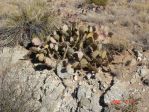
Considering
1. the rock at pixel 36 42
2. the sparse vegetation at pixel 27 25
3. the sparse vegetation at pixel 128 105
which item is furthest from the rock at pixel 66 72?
the sparse vegetation at pixel 27 25

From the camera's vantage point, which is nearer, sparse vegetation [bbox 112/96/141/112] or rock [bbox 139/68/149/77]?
sparse vegetation [bbox 112/96/141/112]

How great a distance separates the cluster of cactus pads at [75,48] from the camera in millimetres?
7938

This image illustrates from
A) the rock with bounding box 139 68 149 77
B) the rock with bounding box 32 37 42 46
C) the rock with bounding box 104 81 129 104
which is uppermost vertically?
the rock with bounding box 32 37 42 46

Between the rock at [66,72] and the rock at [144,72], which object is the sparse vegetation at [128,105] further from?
the rock at [66,72]

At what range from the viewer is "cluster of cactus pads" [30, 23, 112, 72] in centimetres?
794

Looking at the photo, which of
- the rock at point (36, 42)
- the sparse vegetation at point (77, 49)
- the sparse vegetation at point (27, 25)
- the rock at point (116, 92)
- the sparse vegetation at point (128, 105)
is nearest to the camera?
the sparse vegetation at point (128, 105)

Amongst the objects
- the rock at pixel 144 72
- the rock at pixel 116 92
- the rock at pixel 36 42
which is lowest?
the rock at pixel 116 92

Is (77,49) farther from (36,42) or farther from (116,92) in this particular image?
(116,92)

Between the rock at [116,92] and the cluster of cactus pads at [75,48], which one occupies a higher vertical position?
the cluster of cactus pads at [75,48]

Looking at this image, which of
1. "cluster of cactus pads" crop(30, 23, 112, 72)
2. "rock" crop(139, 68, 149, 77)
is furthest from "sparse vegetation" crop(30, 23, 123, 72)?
"rock" crop(139, 68, 149, 77)

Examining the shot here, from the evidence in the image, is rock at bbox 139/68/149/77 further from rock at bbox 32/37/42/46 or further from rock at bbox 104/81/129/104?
rock at bbox 32/37/42/46

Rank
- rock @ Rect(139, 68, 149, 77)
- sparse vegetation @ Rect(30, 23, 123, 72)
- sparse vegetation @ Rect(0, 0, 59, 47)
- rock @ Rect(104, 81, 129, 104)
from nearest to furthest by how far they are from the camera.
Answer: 1. rock @ Rect(104, 81, 129, 104)
2. rock @ Rect(139, 68, 149, 77)
3. sparse vegetation @ Rect(30, 23, 123, 72)
4. sparse vegetation @ Rect(0, 0, 59, 47)

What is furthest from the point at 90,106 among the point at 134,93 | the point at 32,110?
the point at 32,110

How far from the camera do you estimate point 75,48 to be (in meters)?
8.33
